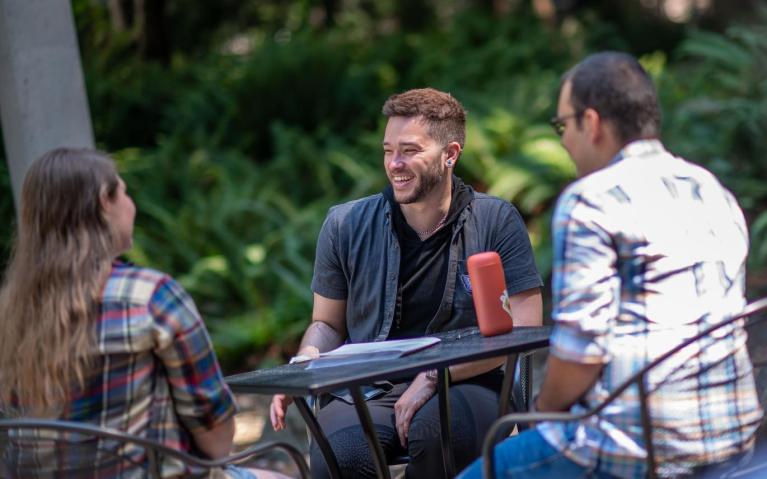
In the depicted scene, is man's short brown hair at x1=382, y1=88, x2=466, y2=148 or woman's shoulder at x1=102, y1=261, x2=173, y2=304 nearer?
woman's shoulder at x1=102, y1=261, x2=173, y2=304

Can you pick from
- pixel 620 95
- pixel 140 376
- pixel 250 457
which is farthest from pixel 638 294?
pixel 140 376

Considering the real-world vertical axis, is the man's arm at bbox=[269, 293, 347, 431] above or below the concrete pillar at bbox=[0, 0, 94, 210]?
below

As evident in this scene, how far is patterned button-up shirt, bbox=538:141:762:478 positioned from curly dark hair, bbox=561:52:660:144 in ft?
0.19

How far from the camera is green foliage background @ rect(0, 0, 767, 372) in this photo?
7.98 m

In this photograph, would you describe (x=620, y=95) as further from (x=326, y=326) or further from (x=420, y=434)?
(x=326, y=326)

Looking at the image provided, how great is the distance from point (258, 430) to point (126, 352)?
421 centimetres

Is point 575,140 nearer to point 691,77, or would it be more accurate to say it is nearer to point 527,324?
point 527,324

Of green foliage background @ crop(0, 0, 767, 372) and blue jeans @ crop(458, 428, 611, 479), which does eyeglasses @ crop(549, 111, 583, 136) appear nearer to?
blue jeans @ crop(458, 428, 611, 479)

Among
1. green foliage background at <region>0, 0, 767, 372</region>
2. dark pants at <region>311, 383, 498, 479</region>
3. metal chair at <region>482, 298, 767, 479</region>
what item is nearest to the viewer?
metal chair at <region>482, 298, 767, 479</region>

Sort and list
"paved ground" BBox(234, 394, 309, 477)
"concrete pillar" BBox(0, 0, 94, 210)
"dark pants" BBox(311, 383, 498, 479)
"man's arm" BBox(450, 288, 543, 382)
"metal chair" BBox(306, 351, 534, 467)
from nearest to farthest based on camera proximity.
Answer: "metal chair" BBox(306, 351, 534, 467)
"dark pants" BBox(311, 383, 498, 479)
"man's arm" BBox(450, 288, 543, 382)
"concrete pillar" BBox(0, 0, 94, 210)
"paved ground" BBox(234, 394, 309, 477)

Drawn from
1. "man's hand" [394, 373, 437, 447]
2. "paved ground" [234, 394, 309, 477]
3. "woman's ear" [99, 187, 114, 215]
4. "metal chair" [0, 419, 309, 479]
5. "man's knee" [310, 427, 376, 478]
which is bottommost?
"paved ground" [234, 394, 309, 477]

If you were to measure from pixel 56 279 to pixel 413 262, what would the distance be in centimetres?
165

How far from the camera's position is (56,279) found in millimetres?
2537

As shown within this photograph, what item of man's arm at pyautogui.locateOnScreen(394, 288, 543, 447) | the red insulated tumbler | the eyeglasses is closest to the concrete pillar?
man's arm at pyautogui.locateOnScreen(394, 288, 543, 447)
